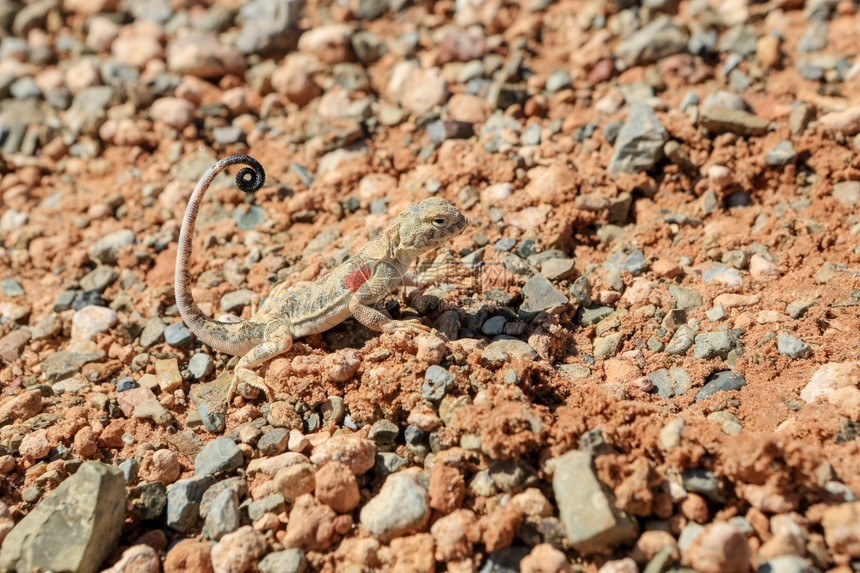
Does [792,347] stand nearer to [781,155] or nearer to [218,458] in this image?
[781,155]

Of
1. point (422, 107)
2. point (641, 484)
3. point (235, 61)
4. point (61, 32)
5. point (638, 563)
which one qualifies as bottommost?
point (638, 563)

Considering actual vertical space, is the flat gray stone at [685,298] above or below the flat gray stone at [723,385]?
above

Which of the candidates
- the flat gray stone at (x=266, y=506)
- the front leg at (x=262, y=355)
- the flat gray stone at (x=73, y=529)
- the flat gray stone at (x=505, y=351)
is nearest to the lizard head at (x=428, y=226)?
the flat gray stone at (x=505, y=351)

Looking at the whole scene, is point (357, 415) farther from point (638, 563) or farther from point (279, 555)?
point (638, 563)

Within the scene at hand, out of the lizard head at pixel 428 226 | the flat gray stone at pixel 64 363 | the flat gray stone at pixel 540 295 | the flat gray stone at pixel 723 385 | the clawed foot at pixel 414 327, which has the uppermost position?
the lizard head at pixel 428 226

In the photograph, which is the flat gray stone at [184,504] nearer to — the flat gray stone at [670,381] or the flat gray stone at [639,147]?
the flat gray stone at [670,381]

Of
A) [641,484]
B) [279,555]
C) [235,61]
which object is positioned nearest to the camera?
[641,484]

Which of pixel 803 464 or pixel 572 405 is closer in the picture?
pixel 803 464

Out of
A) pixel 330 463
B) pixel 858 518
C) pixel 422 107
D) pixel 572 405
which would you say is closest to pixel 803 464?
pixel 858 518
